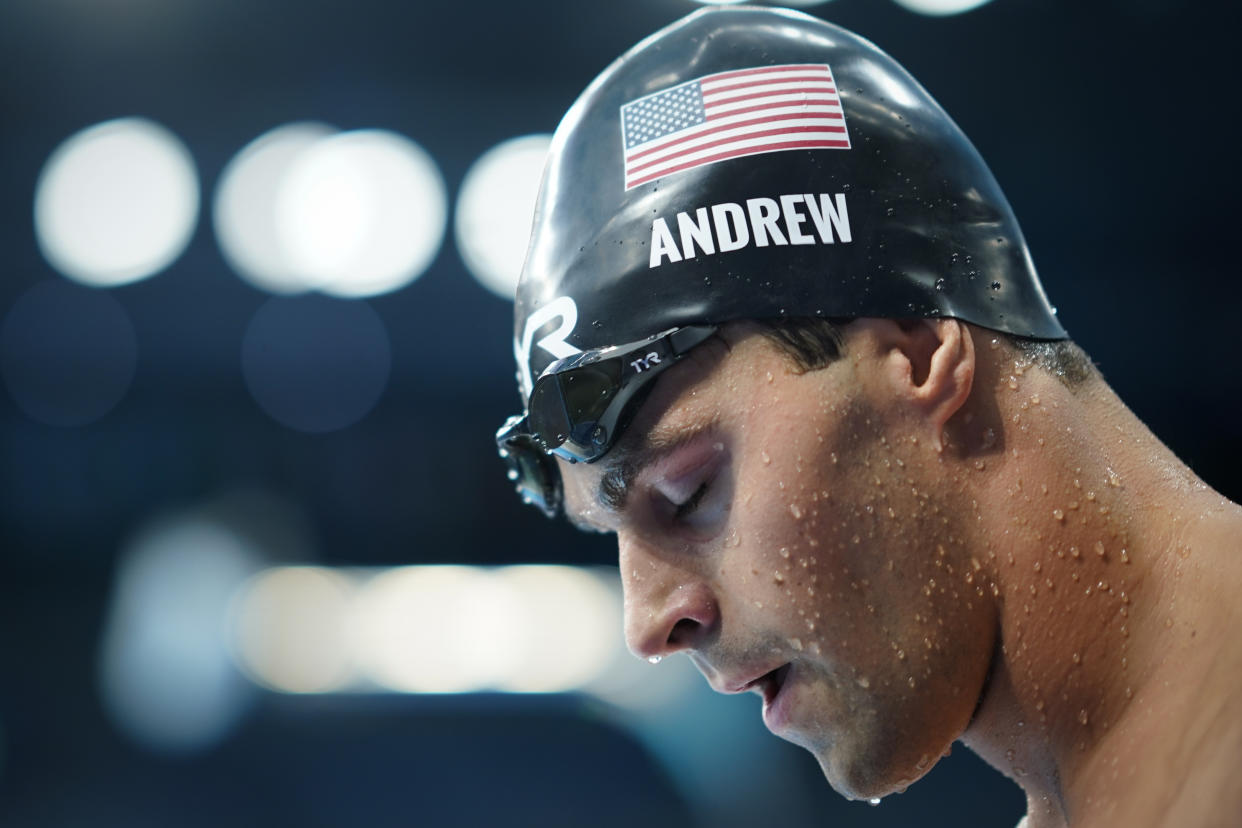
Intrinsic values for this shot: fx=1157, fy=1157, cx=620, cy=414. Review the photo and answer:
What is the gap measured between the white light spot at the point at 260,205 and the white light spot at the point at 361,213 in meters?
0.06

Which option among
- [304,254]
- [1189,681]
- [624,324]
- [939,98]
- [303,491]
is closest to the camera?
[1189,681]

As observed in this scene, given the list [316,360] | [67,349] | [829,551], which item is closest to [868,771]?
[829,551]

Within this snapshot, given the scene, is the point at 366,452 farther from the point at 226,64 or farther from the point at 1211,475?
the point at 1211,475

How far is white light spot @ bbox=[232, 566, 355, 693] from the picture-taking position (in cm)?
668

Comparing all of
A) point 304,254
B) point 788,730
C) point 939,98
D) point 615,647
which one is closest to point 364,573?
point 615,647

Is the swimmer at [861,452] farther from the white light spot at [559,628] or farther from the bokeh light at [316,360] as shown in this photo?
the bokeh light at [316,360]

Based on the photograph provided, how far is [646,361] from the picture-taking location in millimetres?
1517

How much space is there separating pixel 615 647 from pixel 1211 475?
13.6 ft

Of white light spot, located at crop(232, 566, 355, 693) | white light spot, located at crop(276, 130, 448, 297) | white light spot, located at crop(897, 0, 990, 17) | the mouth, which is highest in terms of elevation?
the mouth

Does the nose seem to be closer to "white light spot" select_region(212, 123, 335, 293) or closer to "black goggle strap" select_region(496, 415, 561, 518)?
"black goggle strap" select_region(496, 415, 561, 518)

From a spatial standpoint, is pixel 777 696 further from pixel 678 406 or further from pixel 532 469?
pixel 532 469

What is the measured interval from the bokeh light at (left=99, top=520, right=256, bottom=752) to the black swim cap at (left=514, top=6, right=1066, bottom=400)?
5707mm

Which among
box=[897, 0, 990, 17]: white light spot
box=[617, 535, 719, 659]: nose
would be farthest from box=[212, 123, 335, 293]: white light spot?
box=[617, 535, 719, 659]: nose

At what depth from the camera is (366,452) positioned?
32.3 ft
